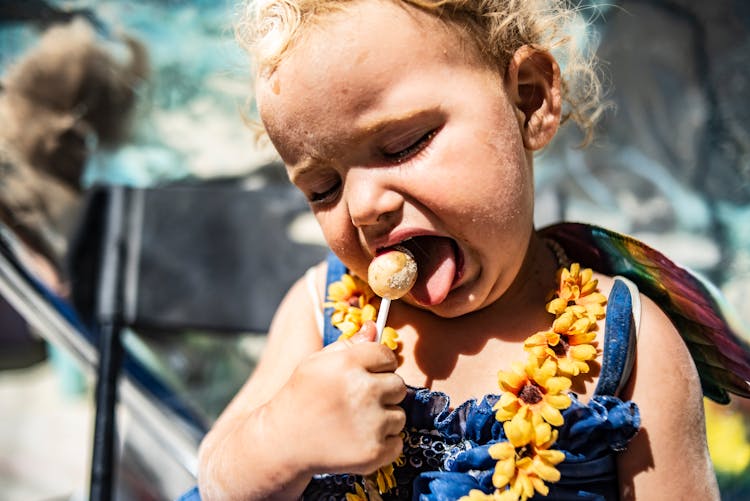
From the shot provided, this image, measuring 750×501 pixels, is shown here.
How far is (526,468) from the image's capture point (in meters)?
0.60

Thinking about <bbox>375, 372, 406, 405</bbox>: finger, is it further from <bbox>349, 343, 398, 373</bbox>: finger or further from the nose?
the nose

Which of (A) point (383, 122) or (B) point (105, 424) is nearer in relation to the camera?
(A) point (383, 122)

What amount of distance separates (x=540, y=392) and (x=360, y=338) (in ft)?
0.53

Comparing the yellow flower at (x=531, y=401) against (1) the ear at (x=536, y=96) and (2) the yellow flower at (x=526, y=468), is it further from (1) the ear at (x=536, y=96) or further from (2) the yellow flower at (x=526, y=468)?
(1) the ear at (x=536, y=96)

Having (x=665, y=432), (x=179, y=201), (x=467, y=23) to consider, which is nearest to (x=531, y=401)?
(x=665, y=432)

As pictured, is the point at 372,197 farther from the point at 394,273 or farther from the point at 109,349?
the point at 109,349

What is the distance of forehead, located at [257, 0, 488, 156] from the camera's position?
577mm

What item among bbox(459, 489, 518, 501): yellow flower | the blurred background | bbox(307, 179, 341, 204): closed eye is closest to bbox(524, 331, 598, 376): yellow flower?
bbox(459, 489, 518, 501): yellow flower

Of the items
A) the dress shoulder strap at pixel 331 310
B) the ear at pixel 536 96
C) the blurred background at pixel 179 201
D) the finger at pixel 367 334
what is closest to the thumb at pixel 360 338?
the finger at pixel 367 334

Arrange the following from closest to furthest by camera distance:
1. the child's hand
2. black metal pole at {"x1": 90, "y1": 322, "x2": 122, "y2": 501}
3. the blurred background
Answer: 1. the child's hand
2. black metal pole at {"x1": 90, "y1": 322, "x2": 122, "y2": 501}
3. the blurred background

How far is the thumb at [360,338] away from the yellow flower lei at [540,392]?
65 millimetres

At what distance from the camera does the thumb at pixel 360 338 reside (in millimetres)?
605

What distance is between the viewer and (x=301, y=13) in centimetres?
61

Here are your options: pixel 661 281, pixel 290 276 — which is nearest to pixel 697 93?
pixel 661 281
